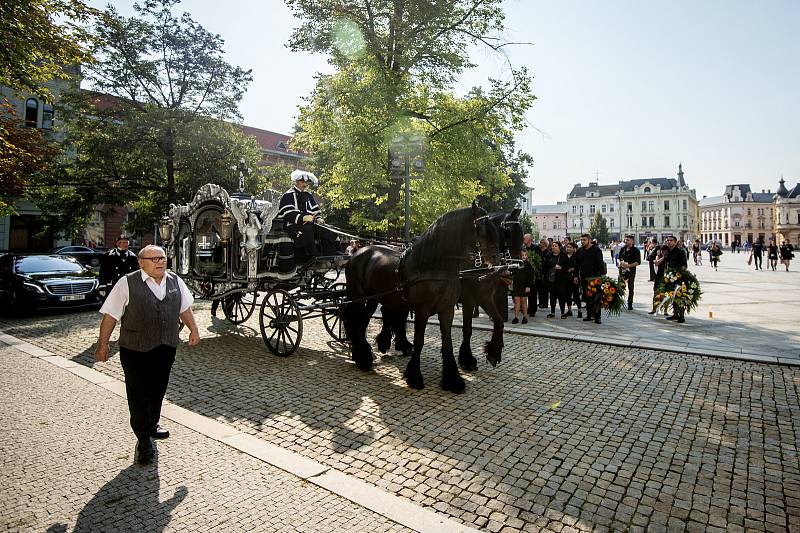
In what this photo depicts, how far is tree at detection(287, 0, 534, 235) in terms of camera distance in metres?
14.8

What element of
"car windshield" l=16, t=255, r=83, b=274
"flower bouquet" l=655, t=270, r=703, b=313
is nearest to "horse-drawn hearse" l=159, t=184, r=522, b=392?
"flower bouquet" l=655, t=270, r=703, b=313

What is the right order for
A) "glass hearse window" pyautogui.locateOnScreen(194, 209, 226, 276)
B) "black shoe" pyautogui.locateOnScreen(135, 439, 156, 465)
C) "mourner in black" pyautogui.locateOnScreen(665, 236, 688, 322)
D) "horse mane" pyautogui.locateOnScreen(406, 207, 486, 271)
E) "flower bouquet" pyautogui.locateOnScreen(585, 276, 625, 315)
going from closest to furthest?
"black shoe" pyautogui.locateOnScreen(135, 439, 156, 465) < "horse mane" pyautogui.locateOnScreen(406, 207, 486, 271) < "glass hearse window" pyautogui.locateOnScreen(194, 209, 226, 276) < "flower bouquet" pyautogui.locateOnScreen(585, 276, 625, 315) < "mourner in black" pyautogui.locateOnScreen(665, 236, 688, 322)

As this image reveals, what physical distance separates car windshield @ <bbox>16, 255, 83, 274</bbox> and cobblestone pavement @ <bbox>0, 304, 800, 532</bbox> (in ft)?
23.5

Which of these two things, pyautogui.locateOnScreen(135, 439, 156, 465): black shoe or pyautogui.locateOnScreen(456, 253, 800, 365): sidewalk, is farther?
pyautogui.locateOnScreen(456, 253, 800, 365): sidewalk

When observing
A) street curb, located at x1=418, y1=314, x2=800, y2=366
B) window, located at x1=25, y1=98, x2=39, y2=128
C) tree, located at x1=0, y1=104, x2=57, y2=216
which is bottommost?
street curb, located at x1=418, y1=314, x2=800, y2=366

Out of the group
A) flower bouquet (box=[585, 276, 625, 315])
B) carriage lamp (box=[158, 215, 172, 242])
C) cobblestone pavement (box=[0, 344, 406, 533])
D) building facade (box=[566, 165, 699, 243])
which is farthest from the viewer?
building facade (box=[566, 165, 699, 243])

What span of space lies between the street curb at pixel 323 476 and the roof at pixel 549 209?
118132 millimetres

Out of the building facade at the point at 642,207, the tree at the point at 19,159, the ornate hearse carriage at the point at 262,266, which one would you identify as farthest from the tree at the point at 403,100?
the building facade at the point at 642,207

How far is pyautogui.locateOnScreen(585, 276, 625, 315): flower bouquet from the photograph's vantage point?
10789 millimetres

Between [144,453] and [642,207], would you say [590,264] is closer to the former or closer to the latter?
[144,453]

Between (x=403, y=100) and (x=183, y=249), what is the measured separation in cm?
894

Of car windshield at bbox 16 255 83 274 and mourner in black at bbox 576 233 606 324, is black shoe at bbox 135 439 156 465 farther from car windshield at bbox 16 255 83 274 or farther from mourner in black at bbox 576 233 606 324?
car windshield at bbox 16 255 83 274

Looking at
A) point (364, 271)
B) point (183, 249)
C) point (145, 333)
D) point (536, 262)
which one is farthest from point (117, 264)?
point (536, 262)

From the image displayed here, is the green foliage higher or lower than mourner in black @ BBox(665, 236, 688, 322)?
higher
